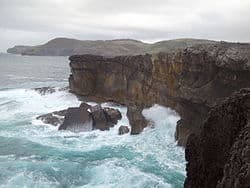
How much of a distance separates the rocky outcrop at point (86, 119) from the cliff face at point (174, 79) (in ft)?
5.84

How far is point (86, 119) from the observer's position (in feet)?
98.1

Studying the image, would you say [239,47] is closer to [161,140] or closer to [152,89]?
[161,140]

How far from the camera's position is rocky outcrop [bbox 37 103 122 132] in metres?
29.5

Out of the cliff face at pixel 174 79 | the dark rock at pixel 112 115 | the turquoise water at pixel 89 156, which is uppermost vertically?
the cliff face at pixel 174 79

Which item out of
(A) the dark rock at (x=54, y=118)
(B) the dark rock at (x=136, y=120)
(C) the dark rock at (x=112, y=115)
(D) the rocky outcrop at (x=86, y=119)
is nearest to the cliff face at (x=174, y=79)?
(B) the dark rock at (x=136, y=120)

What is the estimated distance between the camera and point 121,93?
36.7 metres

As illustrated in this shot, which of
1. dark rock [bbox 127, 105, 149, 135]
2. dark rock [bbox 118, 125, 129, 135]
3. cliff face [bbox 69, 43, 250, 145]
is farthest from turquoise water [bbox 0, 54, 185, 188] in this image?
cliff face [bbox 69, 43, 250, 145]

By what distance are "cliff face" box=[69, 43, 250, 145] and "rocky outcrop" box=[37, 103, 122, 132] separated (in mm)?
1780

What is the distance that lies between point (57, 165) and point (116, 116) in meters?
10.8

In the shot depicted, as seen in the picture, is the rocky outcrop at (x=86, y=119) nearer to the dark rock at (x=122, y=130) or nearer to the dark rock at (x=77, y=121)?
the dark rock at (x=77, y=121)

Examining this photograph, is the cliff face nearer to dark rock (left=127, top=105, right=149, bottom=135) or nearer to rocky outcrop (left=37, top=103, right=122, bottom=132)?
dark rock (left=127, top=105, right=149, bottom=135)

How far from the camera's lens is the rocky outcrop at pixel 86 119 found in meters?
29.5

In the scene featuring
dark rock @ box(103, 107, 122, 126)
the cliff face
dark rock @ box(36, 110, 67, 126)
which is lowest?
dark rock @ box(36, 110, 67, 126)

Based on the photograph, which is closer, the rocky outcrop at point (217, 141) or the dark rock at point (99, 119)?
the rocky outcrop at point (217, 141)
